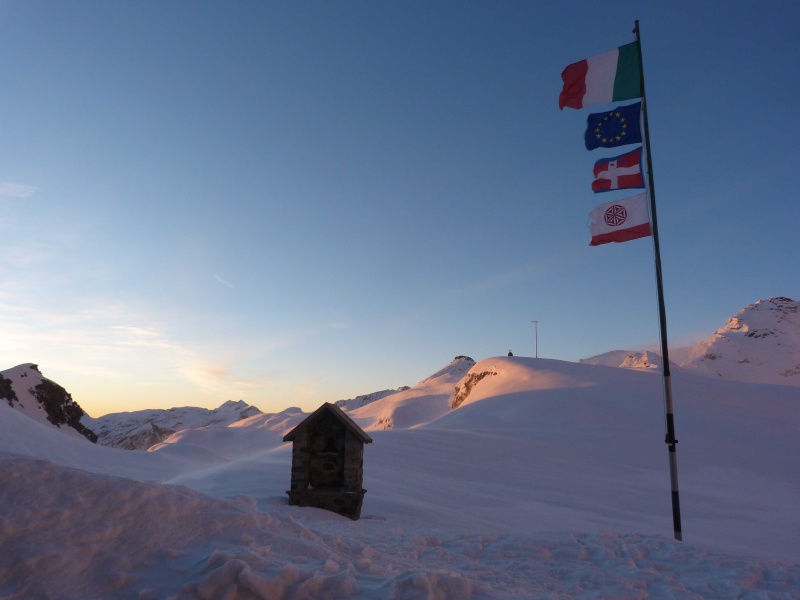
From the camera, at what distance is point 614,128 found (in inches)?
493

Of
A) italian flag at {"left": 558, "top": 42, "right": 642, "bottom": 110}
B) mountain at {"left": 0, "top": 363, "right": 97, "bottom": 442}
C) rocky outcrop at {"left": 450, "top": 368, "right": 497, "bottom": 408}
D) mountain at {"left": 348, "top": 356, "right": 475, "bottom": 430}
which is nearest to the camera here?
italian flag at {"left": 558, "top": 42, "right": 642, "bottom": 110}

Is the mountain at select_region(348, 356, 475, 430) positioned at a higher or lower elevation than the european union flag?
lower

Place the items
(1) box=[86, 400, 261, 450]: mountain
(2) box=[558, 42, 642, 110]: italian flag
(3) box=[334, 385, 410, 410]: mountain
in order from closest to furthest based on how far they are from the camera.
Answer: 1. (2) box=[558, 42, 642, 110]: italian flag
2. (3) box=[334, 385, 410, 410]: mountain
3. (1) box=[86, 400, 261, 450]: mountain

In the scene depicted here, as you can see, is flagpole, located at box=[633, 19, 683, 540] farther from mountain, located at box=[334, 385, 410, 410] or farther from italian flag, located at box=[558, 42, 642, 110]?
mountain, located at box=[334, 385, 410, 410]

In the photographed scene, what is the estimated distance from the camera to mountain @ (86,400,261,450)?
163m

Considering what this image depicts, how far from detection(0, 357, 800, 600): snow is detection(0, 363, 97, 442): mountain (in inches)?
627

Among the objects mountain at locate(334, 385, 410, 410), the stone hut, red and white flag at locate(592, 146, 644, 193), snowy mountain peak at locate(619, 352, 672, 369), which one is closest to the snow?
the stone hut

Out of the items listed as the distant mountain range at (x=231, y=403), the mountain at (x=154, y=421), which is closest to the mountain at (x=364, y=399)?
the distant mountain range at (x=231, y=403)

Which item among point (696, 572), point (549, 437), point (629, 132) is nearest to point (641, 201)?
point (629, 132)

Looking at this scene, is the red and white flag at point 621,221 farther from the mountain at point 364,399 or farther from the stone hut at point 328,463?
the mountain at point 364,399

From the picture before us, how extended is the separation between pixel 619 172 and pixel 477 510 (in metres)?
10.1

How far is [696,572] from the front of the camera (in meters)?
6.93

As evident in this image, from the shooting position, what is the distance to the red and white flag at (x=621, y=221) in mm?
11656

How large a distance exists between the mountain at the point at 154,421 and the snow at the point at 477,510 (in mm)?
136289
